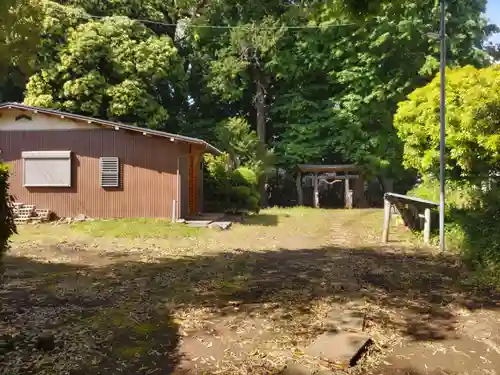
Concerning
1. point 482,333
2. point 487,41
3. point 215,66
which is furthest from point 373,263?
point 487,41

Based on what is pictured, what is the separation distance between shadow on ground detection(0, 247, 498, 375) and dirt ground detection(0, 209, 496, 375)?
0.07 ft

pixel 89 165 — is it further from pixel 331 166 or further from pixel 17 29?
pixel 331 166

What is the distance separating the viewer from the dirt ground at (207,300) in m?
5.20

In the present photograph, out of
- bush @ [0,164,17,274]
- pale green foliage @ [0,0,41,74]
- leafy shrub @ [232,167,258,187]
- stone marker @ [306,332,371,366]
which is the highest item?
pale green foliage @ [0,0,41,74]

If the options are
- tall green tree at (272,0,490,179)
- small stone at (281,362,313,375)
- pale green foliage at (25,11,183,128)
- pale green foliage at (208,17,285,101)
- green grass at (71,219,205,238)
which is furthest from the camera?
pale green foliage at (208,17,285,101)

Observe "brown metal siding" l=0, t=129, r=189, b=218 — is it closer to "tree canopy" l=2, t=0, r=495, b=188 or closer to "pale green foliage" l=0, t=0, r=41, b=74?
"pale green foliage" l=0, t=0, r=41, b=74

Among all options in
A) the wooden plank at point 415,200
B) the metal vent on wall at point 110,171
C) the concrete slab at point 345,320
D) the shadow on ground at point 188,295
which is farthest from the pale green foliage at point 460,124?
the metal vent on wall at point 110,171

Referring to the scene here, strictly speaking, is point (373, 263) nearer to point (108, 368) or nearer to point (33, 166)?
point (108, 368)

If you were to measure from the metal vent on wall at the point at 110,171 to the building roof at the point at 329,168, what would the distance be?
15900mm

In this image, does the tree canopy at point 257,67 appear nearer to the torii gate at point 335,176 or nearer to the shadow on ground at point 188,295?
the torii gate at point 335,176

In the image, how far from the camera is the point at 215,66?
3130 cm

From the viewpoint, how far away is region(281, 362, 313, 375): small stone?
4719 mm

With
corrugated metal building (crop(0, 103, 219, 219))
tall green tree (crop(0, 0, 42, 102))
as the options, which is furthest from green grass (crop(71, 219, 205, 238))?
tall green tree (crop(0, 0, 42, 102))

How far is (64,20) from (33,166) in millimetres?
12334
